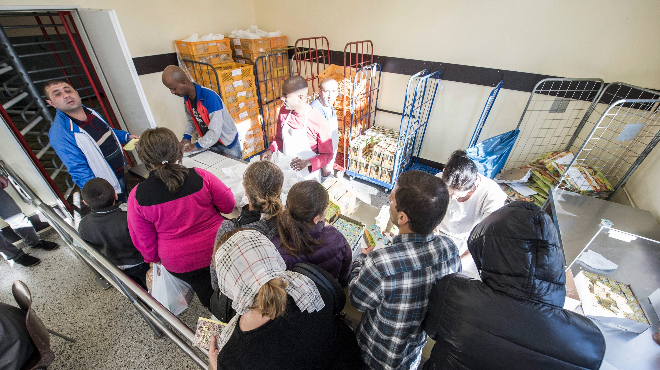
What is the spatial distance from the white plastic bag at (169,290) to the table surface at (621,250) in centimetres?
273

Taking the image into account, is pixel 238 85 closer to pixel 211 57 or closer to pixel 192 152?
pixel 211 57

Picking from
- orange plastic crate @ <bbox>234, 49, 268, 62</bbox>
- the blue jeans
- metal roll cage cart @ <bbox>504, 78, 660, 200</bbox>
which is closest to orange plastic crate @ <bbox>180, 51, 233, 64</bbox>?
orange plastic crate @ <bbox>234, 49, 268, 62</bbox>

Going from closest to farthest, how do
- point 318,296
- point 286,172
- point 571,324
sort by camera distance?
point 571,324, point 318,296, point 286,172

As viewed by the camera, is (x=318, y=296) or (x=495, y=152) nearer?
(x=318, y=296)

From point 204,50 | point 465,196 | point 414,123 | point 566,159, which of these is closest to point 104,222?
point 465,196

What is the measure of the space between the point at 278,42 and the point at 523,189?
4.67m

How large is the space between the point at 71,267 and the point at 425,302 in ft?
12.1

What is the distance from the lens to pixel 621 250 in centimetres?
181

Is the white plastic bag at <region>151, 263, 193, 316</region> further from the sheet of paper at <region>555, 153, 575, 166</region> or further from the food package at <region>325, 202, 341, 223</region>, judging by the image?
the sheet of paper at <region>555, 153, 575, 166</region>

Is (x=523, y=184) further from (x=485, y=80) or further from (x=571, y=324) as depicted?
(x=571, y=324)

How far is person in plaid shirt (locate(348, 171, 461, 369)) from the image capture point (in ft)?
3.48

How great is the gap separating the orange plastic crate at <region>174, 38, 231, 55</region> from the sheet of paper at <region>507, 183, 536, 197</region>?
4875 mm

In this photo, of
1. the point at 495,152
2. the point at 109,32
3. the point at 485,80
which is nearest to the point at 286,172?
the point at 109,32

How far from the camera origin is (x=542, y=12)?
3.10 meters
